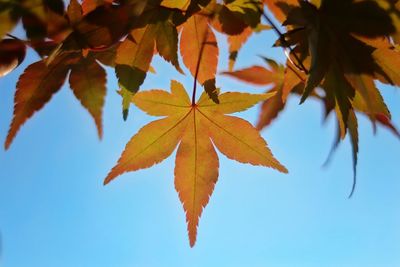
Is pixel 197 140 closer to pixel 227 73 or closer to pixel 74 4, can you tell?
pixel 227 73

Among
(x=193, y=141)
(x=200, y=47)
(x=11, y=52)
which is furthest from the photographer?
(x=193, y=141)

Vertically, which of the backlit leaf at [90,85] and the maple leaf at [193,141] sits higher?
the backlit leaf at [90,85]

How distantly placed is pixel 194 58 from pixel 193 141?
7.3 inches

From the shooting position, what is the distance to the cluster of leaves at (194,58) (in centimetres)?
61

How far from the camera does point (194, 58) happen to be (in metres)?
0.74

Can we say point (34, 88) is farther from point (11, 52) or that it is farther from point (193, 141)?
point (193, 141)

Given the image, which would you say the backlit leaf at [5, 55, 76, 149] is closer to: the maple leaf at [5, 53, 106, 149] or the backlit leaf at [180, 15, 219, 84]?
the maple leaf at [5, 53, 106, 149]

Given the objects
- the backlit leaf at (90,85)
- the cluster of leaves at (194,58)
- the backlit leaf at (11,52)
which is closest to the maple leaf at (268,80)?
the cluster of leaves at (194,58)

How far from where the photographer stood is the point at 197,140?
0.87 meters

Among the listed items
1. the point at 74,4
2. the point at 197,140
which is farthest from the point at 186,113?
the point at 74,4

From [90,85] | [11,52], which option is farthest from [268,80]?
[11,52]

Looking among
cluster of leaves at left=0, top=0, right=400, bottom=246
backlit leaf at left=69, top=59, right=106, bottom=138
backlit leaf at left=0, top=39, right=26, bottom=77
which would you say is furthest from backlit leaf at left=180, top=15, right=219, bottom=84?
backlit leaf at left=0, top=39, right=26, bottom=77

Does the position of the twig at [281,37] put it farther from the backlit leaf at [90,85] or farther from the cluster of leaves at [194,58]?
the backlit leaf at [90,85]

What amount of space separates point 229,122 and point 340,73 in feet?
0.77
